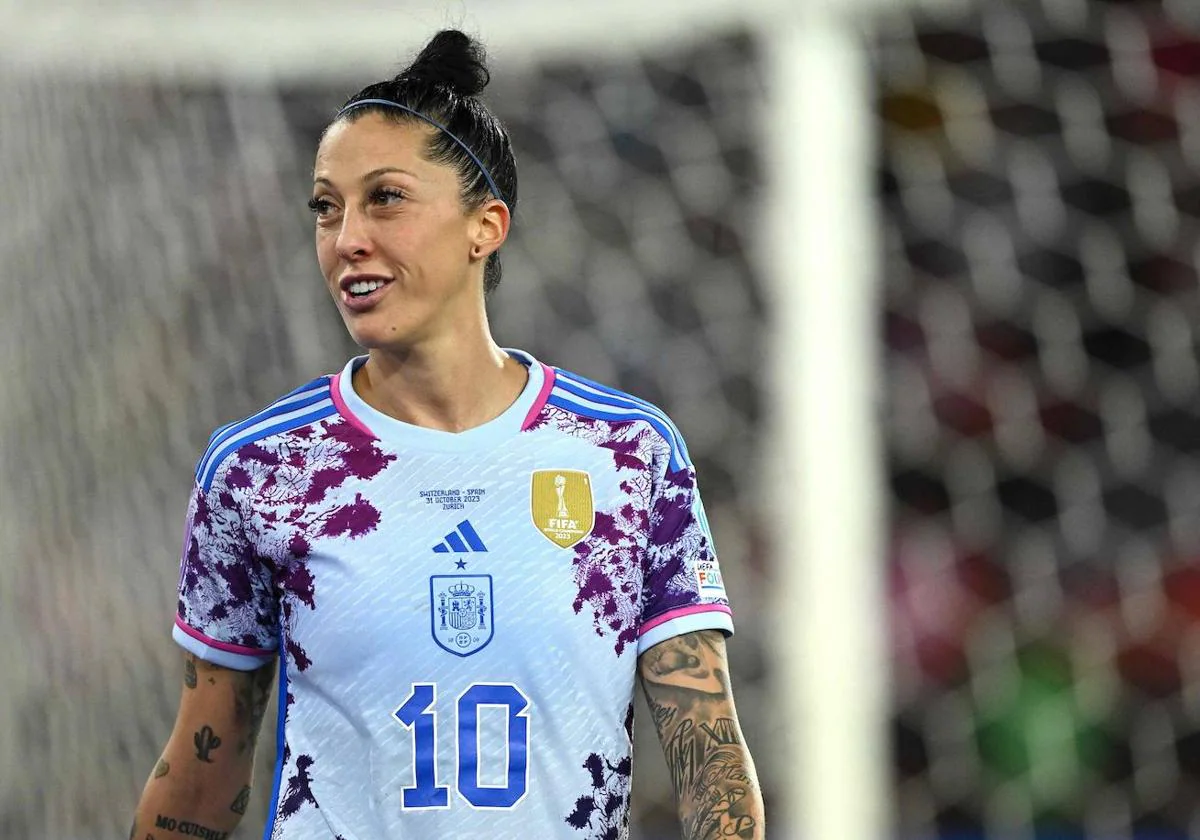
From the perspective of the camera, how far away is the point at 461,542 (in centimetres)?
160

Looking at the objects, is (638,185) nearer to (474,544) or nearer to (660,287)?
(660,287)

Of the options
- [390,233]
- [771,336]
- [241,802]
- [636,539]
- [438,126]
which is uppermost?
[771,336]

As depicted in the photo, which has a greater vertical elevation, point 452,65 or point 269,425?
point 452,65

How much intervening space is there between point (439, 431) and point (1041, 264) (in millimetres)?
4009

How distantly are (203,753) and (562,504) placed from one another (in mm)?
462

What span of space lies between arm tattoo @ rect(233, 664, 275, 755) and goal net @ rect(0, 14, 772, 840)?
1776mm

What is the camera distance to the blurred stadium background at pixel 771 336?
136 inches

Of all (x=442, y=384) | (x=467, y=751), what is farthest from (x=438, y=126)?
(x=467, y=751)

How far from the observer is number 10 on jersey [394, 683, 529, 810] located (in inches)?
60.3

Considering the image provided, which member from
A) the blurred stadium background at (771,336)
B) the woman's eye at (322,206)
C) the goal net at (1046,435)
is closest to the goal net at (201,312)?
the blurred stadium background at (771,336)

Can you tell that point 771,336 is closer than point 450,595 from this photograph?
No

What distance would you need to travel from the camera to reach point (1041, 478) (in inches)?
203

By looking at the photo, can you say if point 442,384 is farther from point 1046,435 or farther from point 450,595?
point 1046,435

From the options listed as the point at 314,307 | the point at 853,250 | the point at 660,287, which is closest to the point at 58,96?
the point at 314,307
